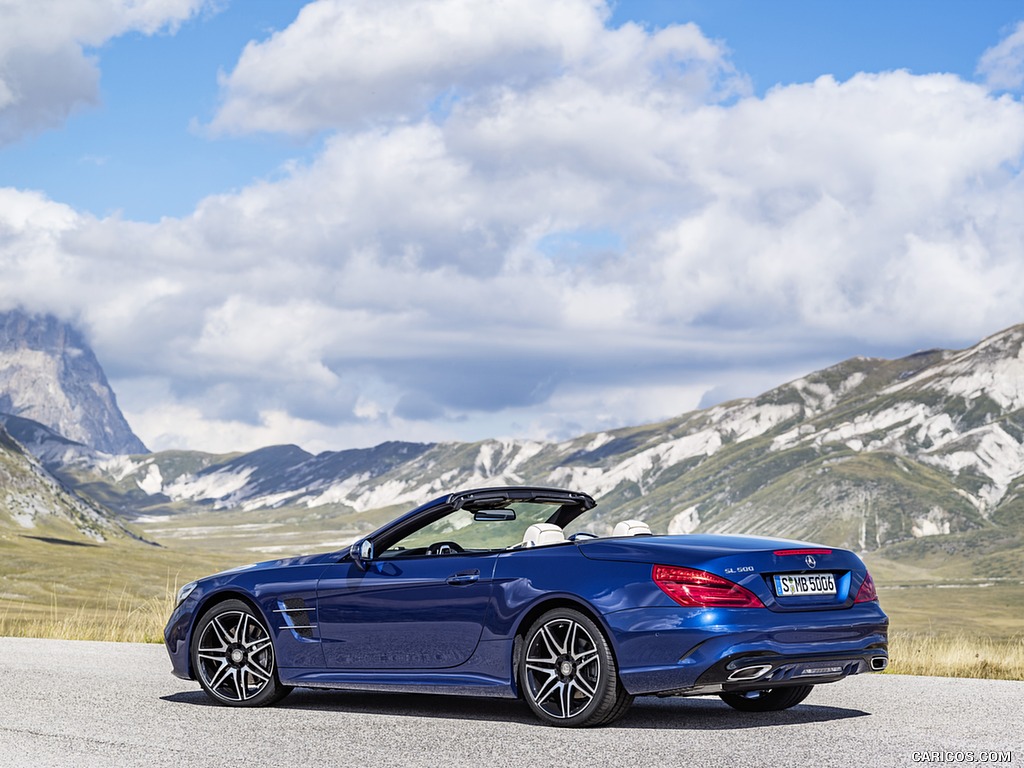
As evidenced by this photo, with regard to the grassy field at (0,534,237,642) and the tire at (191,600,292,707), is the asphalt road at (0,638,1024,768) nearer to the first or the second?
the tire at (191,600,292,707)

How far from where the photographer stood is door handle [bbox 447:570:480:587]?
9281mm

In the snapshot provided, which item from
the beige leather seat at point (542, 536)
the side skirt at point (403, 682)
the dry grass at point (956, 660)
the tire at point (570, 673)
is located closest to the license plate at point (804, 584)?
the tire at point (570, 673)

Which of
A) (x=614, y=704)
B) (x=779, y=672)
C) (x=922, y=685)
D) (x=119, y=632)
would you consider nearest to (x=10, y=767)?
(x=614, y=704)

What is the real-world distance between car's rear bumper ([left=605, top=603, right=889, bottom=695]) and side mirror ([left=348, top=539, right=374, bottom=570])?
6.81 feet

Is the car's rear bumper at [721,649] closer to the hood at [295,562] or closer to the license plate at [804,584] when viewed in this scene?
the license plate at [804,584]

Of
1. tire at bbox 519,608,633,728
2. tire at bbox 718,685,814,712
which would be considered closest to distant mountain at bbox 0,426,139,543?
tire at bbox 718,685,814,712

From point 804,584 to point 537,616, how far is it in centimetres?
173

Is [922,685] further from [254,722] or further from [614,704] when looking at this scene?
[254,722]

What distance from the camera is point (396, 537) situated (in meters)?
9.92

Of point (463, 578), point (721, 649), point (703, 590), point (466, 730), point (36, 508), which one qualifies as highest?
point (36, 508)

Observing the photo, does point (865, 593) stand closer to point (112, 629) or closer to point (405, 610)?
point (405, 610)

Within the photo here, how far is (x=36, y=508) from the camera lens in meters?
182

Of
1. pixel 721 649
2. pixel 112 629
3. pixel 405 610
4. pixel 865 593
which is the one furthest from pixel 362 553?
pixel 112 629

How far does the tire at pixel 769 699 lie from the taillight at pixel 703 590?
5.68 feet
